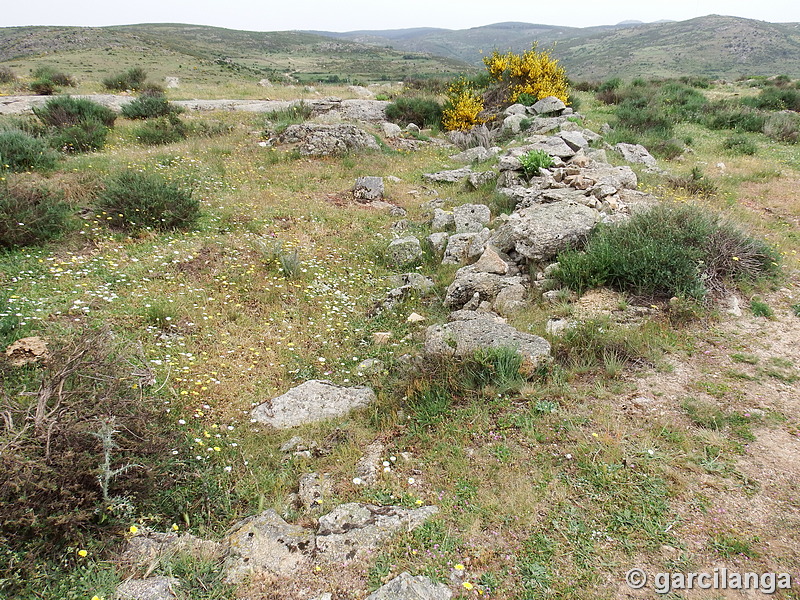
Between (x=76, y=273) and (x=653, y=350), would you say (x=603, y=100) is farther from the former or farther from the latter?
(x=76, y=273)

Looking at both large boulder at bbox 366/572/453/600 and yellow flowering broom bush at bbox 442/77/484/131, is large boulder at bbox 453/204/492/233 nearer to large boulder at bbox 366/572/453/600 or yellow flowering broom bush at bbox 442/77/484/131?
large boulder at bbox 366/572/453/600

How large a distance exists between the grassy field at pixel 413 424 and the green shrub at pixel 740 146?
853 cm

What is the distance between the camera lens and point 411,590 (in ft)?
8.57

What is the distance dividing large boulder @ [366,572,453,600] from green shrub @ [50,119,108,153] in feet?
44.1

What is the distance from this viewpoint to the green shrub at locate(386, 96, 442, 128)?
1936 centimetres

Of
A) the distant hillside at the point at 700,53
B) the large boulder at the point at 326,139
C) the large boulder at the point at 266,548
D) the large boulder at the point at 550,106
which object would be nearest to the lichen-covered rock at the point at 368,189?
the large boulder at the point at 326,139

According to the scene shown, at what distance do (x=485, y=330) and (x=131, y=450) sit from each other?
11.8 ft

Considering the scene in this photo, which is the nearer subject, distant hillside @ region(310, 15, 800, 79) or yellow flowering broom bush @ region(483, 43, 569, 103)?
yellow flowering broom bush @ region(483, 43, 569, 103)

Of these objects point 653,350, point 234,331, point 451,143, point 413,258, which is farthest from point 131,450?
point 451,143

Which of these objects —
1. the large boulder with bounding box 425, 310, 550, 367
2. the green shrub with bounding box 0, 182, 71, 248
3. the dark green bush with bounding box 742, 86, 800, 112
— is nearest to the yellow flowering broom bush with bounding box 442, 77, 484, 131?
the dark green bush with bounding box 742, 86, 800, 112

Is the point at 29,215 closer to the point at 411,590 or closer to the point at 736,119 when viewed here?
the point at 411,590

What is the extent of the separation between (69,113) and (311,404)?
14.6m

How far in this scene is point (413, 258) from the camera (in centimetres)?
808

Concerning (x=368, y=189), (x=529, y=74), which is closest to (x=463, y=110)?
(x=529, y=74)
